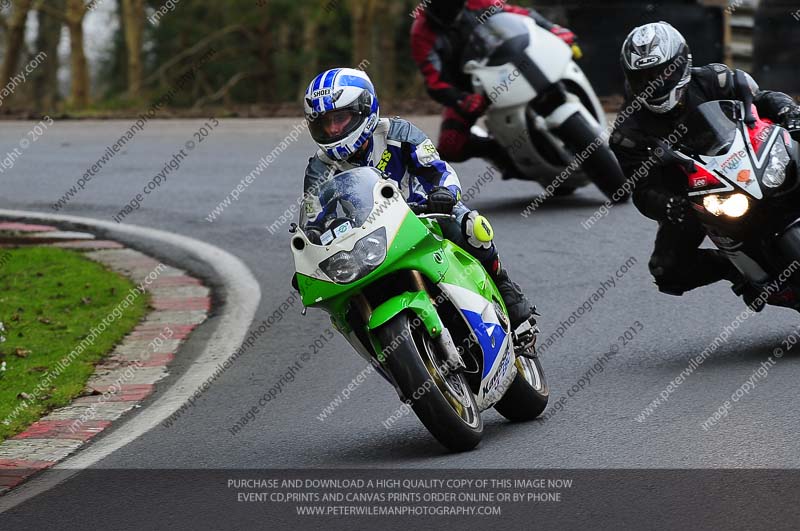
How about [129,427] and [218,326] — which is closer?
[129,427]

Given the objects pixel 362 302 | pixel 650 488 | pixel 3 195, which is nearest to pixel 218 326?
pixel 362 302

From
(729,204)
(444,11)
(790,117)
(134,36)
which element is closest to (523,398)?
(729,204)

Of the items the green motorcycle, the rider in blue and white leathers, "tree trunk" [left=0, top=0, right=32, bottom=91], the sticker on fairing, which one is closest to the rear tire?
the rider in blue and white leathers

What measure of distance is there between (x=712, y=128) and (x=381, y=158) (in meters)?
1.94

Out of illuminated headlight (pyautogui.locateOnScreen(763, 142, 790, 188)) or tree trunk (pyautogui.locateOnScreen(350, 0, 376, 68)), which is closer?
illuminated headlight (pyautogui.locateOnScreen(763, 142, 790, 188))

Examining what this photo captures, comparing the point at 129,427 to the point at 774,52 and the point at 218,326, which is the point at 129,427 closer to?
the point at 218,326

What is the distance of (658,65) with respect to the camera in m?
7.62

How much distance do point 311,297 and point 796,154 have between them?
118 inches

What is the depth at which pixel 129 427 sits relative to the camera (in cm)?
753

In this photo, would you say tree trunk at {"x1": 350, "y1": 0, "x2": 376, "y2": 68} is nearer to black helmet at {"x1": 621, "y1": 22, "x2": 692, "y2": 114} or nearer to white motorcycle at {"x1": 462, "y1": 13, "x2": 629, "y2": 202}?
white motorcycle at {"x1": 462, "y1": 13, "x2": 629, "y2": 202}

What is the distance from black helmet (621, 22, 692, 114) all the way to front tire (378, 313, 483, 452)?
2.20 metres

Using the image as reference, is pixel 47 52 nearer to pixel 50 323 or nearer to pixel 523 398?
pixel 50 323

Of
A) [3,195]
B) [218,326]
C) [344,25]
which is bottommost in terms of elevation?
[344,25]

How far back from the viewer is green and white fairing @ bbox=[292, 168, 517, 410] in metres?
6.23
